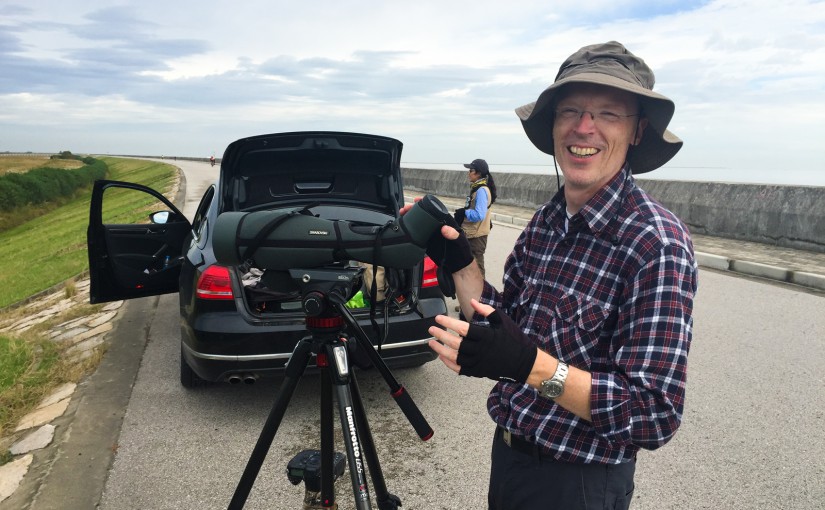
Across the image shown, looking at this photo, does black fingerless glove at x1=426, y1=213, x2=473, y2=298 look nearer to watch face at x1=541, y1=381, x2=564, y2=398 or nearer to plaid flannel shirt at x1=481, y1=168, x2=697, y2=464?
plaid flannel shirt at x1=481, y1=168, x2=697, y2=464

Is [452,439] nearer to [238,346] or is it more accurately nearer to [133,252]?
[238,346]

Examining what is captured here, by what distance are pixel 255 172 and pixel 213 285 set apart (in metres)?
1.00

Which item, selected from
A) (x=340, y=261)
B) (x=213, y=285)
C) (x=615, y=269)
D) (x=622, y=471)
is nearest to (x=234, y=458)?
(x=213, y=285)

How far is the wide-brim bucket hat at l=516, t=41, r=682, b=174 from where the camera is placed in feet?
4.74

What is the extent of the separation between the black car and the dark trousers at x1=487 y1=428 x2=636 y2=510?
63.5 inches

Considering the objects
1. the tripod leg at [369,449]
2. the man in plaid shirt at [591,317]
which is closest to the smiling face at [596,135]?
the man in plaid shirt at [591,317]

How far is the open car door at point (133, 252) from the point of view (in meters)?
4.78

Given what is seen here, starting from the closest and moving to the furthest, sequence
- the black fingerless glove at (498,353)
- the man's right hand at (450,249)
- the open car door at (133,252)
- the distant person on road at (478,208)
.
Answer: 1. the black fingerless glove at (498,353)
2. the man's right hand at (450,249)
3. the open car door at (133,252)
4. the distant person on road at (478,208)

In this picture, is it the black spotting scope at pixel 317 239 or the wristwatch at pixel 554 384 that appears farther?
the black spotting scope at pixel 317 239

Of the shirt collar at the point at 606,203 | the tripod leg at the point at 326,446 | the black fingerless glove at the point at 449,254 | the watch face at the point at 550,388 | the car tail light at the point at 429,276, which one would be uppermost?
the shirt collar at the point at 606,203

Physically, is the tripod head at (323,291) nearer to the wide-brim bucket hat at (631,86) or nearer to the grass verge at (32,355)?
the wide-brim bucket hat at (631,86)

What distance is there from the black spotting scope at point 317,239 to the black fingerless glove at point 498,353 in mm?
548

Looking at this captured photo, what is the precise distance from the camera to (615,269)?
4.55 feet

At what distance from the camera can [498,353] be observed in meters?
1.21
